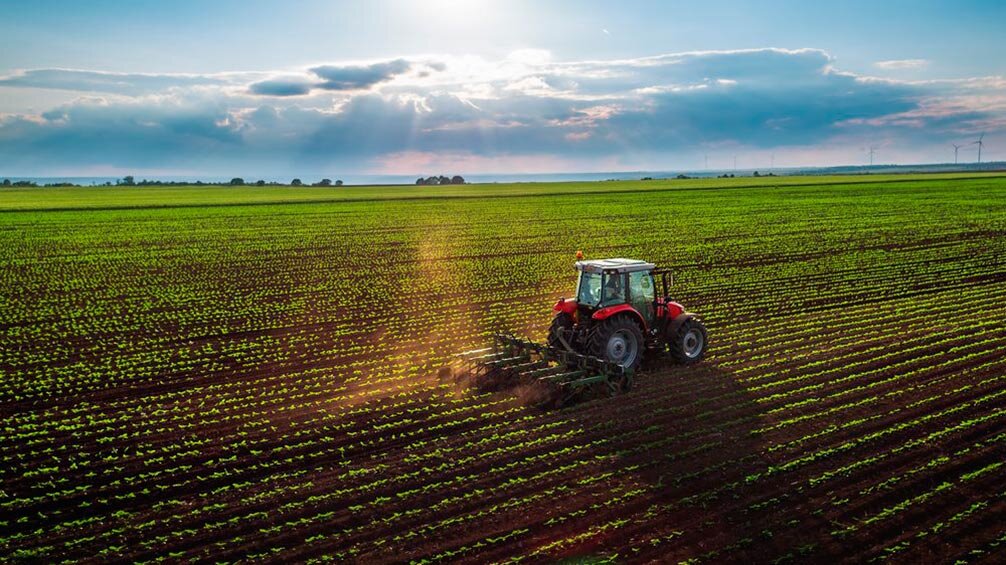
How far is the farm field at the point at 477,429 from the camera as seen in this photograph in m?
8.75

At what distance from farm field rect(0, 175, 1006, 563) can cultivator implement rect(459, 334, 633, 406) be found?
1.20 feet

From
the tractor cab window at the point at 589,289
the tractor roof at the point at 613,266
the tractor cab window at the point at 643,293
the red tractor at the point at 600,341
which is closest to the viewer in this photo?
the red tractor at the point at 600,341

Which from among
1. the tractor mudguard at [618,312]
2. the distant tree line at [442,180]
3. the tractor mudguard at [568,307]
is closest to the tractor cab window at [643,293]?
the tractor mudguard at [618,312]

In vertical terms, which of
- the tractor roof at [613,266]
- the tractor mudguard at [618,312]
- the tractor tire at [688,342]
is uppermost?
the tractor roof at [613,266]

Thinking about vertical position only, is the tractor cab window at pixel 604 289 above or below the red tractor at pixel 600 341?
above

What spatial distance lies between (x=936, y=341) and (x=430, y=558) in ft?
45.3

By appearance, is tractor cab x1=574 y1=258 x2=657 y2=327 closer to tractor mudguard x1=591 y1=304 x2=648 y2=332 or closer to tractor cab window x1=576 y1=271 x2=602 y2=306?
tractor cab window x1=576 y1=271 x2=602 y2=306

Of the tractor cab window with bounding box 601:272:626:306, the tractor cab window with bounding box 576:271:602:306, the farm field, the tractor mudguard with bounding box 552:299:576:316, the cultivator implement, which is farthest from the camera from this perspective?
the tractor mudguard with bounding box 552:299:576:316

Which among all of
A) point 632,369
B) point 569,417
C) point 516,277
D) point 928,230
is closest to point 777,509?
point 569,417

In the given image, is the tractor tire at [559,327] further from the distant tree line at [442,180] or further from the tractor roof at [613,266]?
the distant tree line at [442,180]

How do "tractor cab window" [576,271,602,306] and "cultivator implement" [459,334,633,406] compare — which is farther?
"tractor cab window" [576,271,602,306]

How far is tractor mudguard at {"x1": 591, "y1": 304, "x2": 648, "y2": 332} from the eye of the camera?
13539 millimetres

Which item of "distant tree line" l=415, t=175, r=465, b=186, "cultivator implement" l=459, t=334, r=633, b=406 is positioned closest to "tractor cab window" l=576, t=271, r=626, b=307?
"cultivator implement" l=459, t=334, r=633, b=406

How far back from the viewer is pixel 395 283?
27047 millimetres
